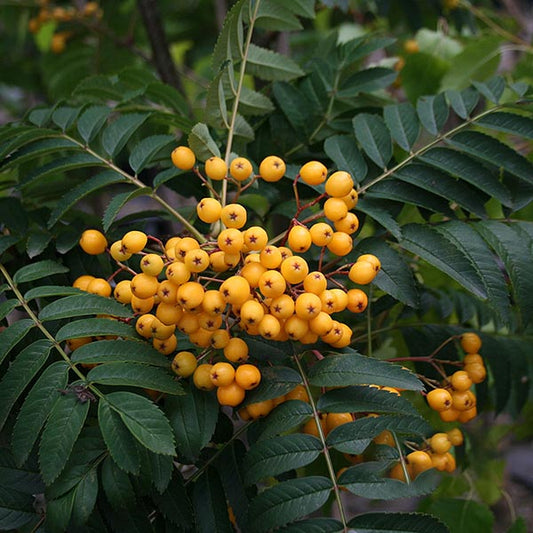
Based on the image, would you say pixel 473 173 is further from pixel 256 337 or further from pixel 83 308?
pixel 83 308

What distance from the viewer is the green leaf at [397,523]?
785 mm

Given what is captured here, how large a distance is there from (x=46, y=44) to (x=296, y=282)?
6.61 feet

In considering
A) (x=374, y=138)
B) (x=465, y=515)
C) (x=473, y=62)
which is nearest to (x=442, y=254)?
(x=374, y=138)

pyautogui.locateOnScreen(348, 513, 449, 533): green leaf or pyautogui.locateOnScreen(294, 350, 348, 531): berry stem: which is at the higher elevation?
pyautogui.locateOnScreen(294, 350, 348, 531): berry stem

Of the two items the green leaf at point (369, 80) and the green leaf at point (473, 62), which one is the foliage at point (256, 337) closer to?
the green leaf at point (369, 80)

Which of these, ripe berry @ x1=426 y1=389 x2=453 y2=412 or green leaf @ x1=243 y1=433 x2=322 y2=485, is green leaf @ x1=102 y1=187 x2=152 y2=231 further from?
ripe berry @ x1=426 y1=389 x2=453 y2=412

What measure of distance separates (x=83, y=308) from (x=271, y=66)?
2.14 ft

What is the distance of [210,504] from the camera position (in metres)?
0.93

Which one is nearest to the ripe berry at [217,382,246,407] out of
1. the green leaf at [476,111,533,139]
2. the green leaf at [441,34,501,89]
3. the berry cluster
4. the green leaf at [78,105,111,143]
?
the berry cluster

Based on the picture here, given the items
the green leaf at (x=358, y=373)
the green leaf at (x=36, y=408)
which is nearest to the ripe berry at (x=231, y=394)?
the green leaf at (x=358, y=373)

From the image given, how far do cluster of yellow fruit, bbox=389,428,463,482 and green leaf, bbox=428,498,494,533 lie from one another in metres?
0.46

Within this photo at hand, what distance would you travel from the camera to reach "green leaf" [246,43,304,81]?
4.09 feet

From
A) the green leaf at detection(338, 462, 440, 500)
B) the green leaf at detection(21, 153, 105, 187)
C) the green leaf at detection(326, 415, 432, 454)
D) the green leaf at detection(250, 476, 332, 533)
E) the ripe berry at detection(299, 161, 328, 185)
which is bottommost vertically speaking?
the green leaf at detection(338, 462, 440, 500)

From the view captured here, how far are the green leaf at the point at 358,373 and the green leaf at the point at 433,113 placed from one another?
0.50m
